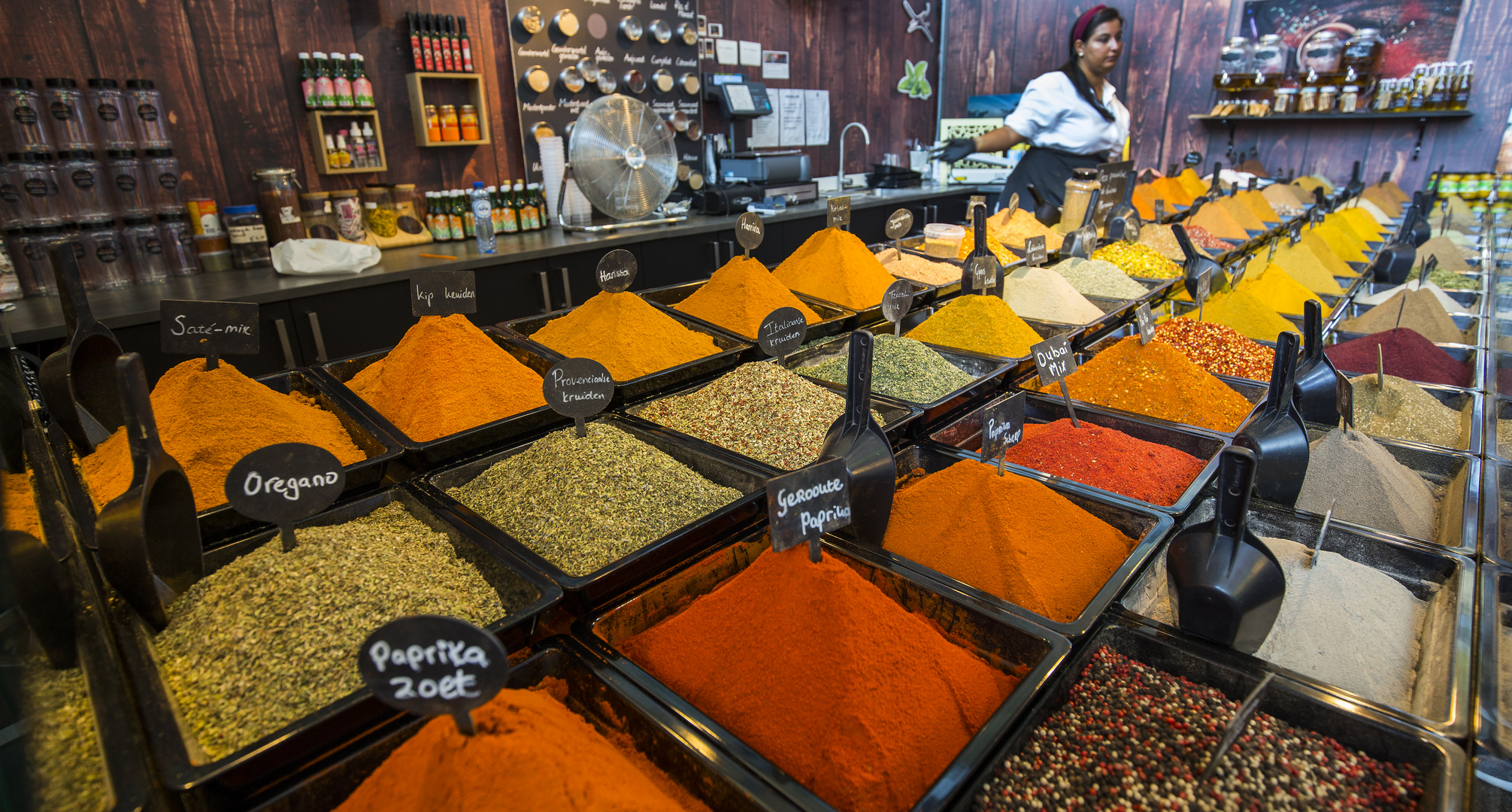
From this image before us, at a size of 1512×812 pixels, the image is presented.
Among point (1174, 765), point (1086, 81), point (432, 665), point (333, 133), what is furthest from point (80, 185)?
point (1086, 81)

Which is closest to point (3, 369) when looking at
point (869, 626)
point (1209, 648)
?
point (869, 626)

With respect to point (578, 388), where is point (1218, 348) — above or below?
below

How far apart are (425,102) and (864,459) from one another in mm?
3148

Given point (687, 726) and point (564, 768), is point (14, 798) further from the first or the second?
point (687, 726)

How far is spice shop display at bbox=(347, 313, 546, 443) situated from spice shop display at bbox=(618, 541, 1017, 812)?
1.85 feet

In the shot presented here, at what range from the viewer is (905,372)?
1.49 meters

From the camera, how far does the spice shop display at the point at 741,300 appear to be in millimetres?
1744

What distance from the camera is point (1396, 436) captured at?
1414mm

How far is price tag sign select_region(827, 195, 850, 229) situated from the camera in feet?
7.19

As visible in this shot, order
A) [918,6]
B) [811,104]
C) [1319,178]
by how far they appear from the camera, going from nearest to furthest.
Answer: [1319,178]
[811,104]
[918,6]

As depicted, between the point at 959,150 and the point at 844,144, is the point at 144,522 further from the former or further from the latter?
the point at 844,144

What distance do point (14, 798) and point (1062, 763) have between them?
82cm

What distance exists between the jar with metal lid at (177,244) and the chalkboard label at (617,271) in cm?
204

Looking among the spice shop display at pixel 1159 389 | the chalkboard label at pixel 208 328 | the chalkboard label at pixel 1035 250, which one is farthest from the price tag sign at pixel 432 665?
the chalkboard label at pixel 1035 250
